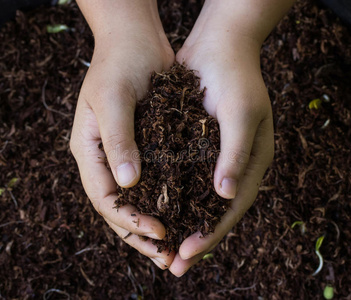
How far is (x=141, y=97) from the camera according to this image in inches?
75.2

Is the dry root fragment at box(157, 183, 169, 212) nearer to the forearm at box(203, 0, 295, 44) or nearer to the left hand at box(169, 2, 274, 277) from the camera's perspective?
the left hand at box(169, 2, 274, 277)

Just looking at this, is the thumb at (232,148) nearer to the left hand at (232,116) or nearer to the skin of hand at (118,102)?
the left hand at (232,116)

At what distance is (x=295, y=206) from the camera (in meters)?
2.63

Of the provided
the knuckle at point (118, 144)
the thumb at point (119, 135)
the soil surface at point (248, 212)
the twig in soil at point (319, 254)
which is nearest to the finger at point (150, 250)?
the thumb at point (119, 135)

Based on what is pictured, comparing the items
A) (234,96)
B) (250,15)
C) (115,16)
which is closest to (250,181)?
(234,96)

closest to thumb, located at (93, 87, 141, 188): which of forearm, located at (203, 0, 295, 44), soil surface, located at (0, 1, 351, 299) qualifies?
forearm, located at (203, 0, 295, 44)

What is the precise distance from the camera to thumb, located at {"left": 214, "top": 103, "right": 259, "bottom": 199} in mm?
1617

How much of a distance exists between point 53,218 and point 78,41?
1.51m

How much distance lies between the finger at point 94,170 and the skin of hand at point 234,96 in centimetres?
40

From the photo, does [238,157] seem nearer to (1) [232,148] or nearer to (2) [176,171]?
(1) [232,148]

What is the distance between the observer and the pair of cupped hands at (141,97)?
1.65 m

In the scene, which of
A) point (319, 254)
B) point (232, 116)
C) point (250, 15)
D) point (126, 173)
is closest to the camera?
point (126, 173)

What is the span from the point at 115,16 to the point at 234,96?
875 millimetres

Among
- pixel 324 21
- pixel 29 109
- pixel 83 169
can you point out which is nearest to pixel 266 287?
pixel 83 169
